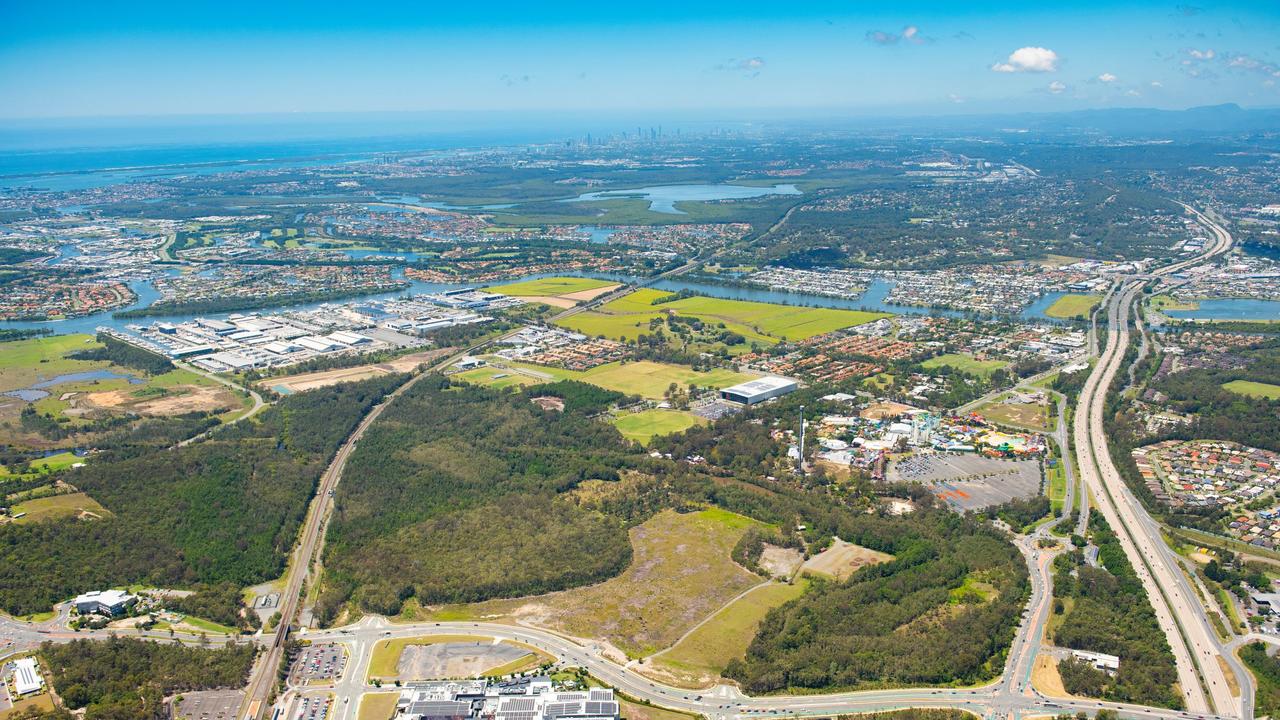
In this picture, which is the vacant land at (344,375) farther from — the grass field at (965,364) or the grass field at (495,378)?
the grass field at (965,364)

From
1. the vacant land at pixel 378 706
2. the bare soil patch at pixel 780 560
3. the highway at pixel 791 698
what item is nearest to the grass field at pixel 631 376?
the bare soil patch at pixel 780 560

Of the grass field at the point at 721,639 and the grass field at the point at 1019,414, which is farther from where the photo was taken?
the grass field at the point at 1019,414

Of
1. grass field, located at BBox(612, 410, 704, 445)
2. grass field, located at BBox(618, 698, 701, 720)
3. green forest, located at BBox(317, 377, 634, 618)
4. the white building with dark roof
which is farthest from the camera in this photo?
grass field, located at BBox(612, 410, 704, 445)

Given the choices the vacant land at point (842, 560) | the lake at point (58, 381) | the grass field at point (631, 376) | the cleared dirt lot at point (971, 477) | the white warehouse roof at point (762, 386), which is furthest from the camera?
the grass field at point (631, 376)

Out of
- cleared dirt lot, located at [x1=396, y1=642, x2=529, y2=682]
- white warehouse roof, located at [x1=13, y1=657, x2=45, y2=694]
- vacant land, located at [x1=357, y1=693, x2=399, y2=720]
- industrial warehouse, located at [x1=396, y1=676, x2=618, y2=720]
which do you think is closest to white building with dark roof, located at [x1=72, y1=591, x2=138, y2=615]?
white warehouse roof, located at [x1=13, y1=657, x2=45, y2=694]

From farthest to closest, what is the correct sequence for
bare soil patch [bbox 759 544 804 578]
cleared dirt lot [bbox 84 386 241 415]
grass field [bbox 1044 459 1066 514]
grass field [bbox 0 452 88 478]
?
1. cleared dirt lot [bbox 84 386 241 415]
2. grass field [bbox 0 452 88 478]
3. grass field [bbox 1044 459 1066 514]
4. bare soil patch [bbox 759 544 804 578]

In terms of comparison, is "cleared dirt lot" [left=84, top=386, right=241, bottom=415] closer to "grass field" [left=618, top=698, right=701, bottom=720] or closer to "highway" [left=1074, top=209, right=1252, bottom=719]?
"grass field" [left=618, top=698, right=701, bottom=720]
